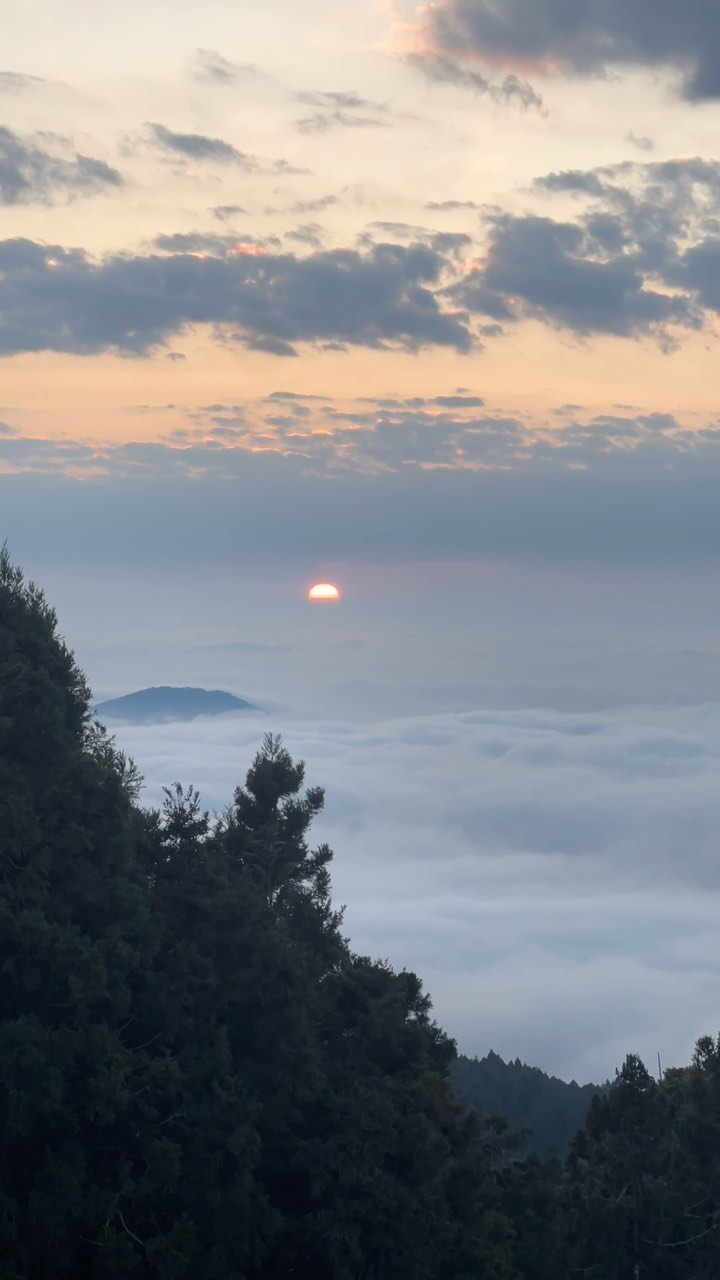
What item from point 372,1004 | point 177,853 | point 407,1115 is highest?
point 177,853

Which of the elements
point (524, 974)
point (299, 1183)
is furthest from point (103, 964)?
point (524, 974)

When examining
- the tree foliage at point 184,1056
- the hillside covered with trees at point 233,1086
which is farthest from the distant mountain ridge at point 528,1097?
the tree foliage at point 184,1056

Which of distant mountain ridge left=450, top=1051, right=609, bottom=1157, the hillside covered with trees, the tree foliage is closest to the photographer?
the tree foliage

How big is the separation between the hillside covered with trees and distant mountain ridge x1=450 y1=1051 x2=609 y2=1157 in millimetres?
39879

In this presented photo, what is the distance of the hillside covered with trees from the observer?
19562mm

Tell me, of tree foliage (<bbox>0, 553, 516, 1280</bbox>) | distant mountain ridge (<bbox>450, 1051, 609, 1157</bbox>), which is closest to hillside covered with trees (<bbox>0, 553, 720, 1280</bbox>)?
tree foliage (<bbox>0, 553, 516, 1280</bbox>)

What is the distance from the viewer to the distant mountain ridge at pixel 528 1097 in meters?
68.6

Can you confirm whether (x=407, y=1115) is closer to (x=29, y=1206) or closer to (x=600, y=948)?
(x=29, y=1206)

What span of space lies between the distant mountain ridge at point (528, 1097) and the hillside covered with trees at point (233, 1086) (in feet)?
131

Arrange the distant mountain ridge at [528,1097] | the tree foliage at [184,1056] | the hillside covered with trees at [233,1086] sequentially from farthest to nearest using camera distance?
the distant mountain ridge at [528,1097], the hillside covered with trees at [233,1086], the tree foliage at [184,1056]

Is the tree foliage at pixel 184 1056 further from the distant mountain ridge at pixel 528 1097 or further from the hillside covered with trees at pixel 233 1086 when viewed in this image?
the distant mountain ridge at pixel 528 1097

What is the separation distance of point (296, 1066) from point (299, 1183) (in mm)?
2089

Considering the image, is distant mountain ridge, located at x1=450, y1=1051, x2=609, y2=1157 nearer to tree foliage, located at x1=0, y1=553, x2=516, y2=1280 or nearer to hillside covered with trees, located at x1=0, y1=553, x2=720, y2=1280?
hillside covered with trees, located at x1=0, y1=553, x2=720, y2=1280

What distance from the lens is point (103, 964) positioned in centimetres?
2052
